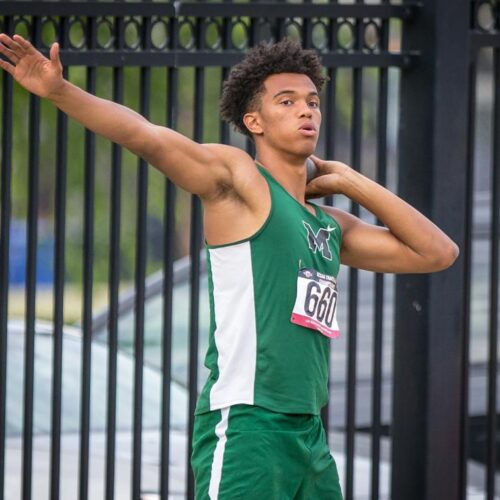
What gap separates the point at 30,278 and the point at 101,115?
145 centimetres

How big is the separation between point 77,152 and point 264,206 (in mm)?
10545

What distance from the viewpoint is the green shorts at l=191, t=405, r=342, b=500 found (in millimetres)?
4004

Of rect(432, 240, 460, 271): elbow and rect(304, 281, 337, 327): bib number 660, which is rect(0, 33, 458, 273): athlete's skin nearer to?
rect(432, 240, 460, 271): elbow

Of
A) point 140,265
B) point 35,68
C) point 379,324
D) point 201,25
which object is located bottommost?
point 379,324

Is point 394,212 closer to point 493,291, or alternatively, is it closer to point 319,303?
point 319,303

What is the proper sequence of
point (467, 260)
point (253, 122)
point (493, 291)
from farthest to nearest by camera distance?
point (493, 291) → point (467, 260) → point (253, 122)

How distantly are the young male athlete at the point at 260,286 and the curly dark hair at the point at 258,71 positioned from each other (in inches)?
1.3

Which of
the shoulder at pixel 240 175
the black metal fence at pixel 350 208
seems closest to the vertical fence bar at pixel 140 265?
the black metal fence at pixel 350 208

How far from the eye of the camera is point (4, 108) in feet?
17.1

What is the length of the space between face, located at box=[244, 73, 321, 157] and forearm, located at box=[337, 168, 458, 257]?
0.99 ft

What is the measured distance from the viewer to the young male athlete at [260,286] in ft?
13.1

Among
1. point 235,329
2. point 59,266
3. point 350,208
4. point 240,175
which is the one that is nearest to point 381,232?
point 240,175

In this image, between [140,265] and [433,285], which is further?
[433,285]

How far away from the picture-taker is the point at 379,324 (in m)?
5.62
